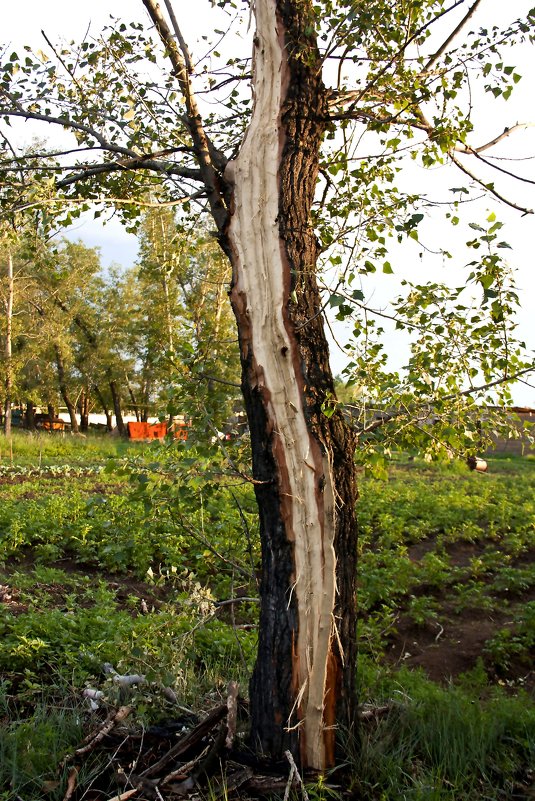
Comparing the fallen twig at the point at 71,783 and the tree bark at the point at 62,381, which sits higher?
the tree bark at the point at 62,381

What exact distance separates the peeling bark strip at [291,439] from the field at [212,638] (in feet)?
0.93

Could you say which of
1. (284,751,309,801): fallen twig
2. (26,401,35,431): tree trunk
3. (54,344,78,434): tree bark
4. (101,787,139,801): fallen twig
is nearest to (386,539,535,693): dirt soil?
(284,751,309,801): fallen twig

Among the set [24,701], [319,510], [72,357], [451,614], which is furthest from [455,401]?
[72,357]

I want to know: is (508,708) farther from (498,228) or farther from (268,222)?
(268,222)

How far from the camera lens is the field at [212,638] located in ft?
11.3

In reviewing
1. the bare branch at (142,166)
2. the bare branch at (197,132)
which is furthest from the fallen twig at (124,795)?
the bare branch at (142,166)

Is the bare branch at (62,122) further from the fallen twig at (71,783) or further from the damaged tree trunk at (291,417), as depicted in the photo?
the fallen twig at (71,783)

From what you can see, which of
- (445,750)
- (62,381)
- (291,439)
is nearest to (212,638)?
(445,750)

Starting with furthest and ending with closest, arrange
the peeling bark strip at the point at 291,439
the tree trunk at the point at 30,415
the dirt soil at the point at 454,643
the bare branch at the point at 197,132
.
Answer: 1. the tree trunk at the point at 30,415
2. the dirt soil at the point at 454,643
3. the bare branch at the point at 197,132
4. the peeling bark strip at the point at 291,439

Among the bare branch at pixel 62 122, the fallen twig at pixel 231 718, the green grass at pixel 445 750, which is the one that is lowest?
the green grass at pixel 445 750

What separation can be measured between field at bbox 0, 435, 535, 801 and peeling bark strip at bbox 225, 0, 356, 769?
11.2 inches

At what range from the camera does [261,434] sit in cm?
348

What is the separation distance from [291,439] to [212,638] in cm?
246

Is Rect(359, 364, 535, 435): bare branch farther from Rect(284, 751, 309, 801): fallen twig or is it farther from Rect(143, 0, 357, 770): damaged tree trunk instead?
Rect(284, 751, 309, 801): fallen twig
